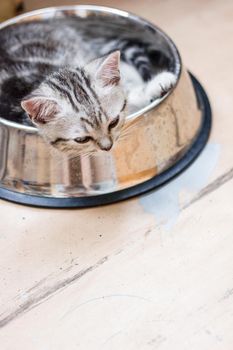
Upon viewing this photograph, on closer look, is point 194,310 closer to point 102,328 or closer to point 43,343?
point 102,328

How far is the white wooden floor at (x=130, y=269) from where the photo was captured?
1.02 meters

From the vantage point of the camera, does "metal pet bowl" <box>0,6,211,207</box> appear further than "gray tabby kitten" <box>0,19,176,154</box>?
Yes

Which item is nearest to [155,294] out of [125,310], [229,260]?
[125,310]

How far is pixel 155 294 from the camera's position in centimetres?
107

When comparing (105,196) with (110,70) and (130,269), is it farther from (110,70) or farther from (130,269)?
(110,70)

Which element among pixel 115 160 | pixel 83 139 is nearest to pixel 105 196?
pixel 115 160

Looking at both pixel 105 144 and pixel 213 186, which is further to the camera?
pixel 213 186

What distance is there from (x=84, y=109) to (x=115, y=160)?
18 centimetres

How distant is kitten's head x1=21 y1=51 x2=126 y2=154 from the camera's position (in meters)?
1.06

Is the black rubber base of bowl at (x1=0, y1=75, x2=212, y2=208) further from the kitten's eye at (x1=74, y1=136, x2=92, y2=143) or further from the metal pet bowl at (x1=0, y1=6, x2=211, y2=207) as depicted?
the kitten's eye at (x1=74, y1=136, x2=92, y2=143)

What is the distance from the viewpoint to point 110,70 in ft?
3.48

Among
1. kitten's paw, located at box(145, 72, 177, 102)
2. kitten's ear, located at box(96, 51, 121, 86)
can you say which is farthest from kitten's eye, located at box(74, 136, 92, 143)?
kitten's paw, located at box(145, 72, 177, 102)

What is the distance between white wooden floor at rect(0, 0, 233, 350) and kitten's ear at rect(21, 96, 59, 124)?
28cm

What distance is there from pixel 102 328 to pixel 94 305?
0.06m
